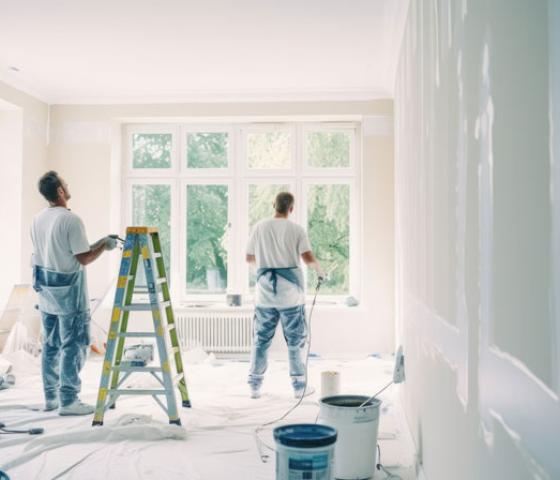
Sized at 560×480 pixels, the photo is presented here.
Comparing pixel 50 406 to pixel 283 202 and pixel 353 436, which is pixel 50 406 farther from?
pixel 353 436

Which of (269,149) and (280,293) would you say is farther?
(269,149)

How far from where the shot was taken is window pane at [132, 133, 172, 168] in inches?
262

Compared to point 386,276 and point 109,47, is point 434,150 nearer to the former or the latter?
point 109,47

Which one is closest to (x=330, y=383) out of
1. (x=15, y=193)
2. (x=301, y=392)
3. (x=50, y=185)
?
(x=301, y=392)

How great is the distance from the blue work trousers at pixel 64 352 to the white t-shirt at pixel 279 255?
117 centimetres

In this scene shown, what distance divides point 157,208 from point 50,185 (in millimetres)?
2736

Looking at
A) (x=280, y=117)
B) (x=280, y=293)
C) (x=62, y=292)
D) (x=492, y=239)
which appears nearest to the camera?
(x=492, y=239)

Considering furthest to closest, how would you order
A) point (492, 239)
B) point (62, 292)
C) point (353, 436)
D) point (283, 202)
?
point (283, 202) < point (62, 292) < point (353, 436) < point (492, 239)

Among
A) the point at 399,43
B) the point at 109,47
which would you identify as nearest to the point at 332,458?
the point at 399,43

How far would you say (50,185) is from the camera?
3.90 metres

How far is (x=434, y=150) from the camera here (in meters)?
2.39

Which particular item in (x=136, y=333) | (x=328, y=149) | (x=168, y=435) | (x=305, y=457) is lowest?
(x=168, y=435)

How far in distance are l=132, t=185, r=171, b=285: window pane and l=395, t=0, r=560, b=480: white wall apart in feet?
14.4

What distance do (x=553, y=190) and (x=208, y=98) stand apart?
5.64 m
